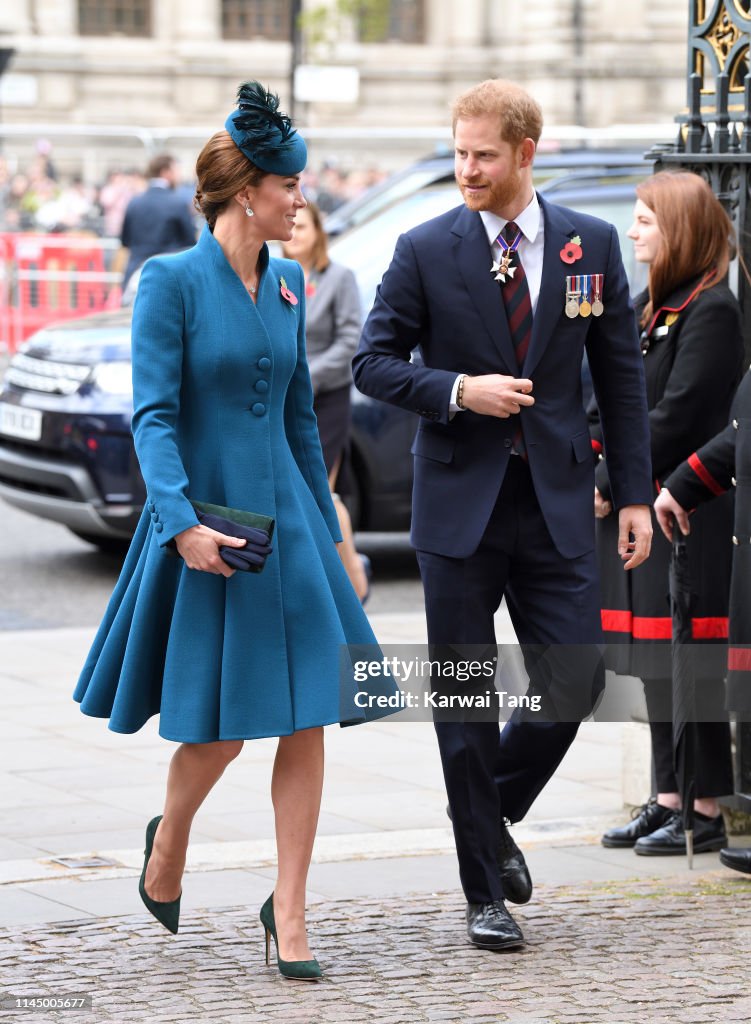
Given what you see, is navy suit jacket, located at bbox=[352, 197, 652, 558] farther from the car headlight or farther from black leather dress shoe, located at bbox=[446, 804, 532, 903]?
the car headlight

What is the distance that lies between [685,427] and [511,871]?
4.54 ft

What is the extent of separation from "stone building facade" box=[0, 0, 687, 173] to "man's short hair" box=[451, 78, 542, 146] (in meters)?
43.5

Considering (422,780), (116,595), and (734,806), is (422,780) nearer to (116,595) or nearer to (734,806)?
(734,806)

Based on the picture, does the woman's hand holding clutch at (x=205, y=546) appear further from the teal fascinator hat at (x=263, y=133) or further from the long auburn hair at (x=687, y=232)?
the long auburn hair at (x=687, y=232)

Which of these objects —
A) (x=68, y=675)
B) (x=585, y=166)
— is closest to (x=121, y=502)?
(x=68, y=675)

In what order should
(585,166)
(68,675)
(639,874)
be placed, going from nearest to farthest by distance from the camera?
(639,874) → (68,675) → (585,166)

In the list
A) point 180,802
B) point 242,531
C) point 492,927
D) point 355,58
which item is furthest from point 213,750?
point 355,58

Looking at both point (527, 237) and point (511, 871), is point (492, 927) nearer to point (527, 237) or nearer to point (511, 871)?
point (511, 871)

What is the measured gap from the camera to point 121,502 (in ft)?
33.0

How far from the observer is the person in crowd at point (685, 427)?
5.50 meters

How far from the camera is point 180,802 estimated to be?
4500 millimetres

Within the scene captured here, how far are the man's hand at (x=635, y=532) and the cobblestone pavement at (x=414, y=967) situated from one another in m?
0.89

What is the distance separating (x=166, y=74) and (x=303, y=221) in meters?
42.6

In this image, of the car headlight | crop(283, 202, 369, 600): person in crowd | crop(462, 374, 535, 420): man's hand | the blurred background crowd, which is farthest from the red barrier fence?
crop(462, 374, 535, 420): man's hand
